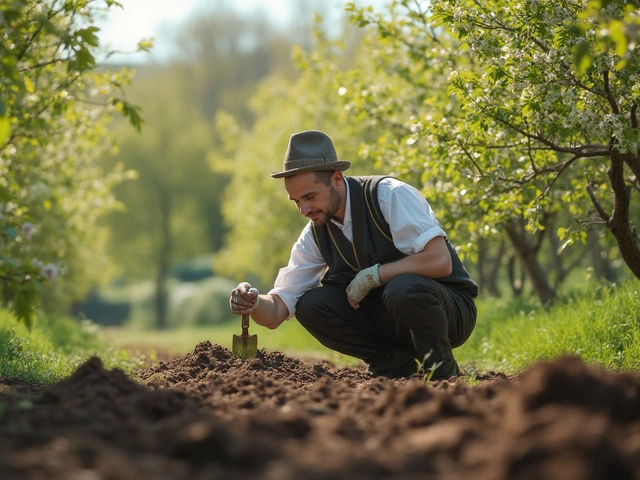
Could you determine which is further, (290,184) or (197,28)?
(197,28)

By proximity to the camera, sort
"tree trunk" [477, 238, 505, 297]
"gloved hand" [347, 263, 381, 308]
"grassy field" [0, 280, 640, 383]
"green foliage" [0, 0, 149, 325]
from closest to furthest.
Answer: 1. "green foliage" [0, 0, 149, 325]
2. "gloved hand" [347, 263, 381, 308]
3. "grassy field" [0, 280, 640, 383]
4. "tree trunk" [477, 238, 505, 297]

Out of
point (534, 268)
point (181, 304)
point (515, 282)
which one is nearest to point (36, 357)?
point (534, 268)

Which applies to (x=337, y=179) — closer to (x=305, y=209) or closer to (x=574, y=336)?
(x=305, y=209)

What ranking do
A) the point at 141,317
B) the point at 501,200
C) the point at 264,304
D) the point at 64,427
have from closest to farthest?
the point at 64,427 → the point at 264,304 → the point at 501,200 → the point at 141,317

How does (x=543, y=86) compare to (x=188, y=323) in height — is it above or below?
above

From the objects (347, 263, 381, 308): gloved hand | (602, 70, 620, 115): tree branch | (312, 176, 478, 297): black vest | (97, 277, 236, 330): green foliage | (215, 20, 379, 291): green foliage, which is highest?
(215, 20, 379, 291): green foliage

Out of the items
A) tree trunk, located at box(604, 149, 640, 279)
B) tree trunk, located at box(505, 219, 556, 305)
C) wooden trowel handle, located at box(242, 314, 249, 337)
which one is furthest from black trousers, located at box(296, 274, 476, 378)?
tree trunk, located at box(505, 219, 556, 305)

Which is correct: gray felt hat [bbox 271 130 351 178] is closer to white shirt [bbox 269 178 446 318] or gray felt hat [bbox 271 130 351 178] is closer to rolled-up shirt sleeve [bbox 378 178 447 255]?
white shirt [bbox 269 178 446 318]

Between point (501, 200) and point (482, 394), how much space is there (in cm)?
264

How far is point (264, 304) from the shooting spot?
5367mm

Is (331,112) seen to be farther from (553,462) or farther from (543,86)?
(553,462)

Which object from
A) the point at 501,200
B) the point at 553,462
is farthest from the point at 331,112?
the point at 553,462

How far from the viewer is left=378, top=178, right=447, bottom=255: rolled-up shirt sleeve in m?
4.91

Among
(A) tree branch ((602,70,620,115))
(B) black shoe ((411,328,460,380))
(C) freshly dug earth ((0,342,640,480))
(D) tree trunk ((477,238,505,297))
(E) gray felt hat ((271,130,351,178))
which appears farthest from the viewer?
(D) tree trunk ((477,238,505,297))
